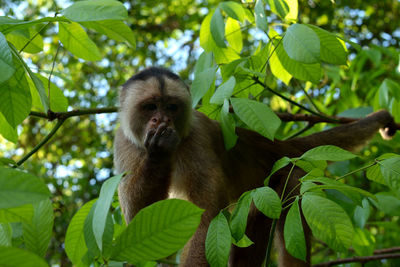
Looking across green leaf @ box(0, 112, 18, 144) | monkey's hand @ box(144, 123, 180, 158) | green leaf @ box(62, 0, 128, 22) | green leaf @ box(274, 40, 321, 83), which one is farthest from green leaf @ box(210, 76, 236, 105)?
green leaf @ box(0, 112, 18, 144)

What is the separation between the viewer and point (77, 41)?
276cm

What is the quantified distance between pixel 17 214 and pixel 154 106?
2381 mm

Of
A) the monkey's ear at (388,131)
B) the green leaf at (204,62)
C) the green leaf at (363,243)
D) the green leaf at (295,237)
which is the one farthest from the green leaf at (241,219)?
the monkey's ear at (388,131)

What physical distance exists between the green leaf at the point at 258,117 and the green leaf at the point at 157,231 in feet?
3.07

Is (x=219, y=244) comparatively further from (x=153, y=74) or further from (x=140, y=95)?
(x=153, y=74)

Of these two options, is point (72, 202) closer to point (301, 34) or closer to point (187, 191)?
point (187, 191)

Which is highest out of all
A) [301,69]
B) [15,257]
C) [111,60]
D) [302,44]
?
[15,257]

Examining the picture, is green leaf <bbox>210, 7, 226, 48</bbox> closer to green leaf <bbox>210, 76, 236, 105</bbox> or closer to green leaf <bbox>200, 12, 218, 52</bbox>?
green leaf <bbox>210, 76, 236, 105</bbox>

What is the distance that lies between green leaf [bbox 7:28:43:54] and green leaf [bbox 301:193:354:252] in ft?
6.13

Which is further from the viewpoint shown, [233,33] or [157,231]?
[233,33]

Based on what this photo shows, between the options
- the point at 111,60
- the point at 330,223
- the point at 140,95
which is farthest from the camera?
the point at 111,60

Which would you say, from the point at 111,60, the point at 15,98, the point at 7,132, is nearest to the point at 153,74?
the point at 7,132

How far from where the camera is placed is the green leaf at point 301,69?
2691 mm

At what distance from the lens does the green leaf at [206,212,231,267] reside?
188 centimetres
